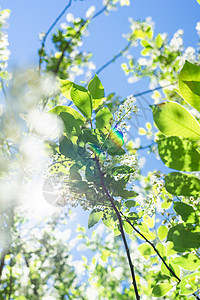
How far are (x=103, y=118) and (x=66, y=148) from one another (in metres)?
0.10

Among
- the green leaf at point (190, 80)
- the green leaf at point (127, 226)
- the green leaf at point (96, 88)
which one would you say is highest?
the green leaf at point (96, 88)

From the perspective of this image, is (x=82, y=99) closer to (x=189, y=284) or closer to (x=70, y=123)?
(x=70, y=123)

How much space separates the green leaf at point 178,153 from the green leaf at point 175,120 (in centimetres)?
2

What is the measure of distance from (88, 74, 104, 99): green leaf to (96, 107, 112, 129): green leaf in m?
0.05

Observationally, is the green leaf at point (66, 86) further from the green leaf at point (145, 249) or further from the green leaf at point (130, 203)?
the green leaf at point (145, 249)

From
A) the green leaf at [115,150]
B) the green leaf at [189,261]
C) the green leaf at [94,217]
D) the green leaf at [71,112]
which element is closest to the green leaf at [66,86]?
the green leaf at [71,112]

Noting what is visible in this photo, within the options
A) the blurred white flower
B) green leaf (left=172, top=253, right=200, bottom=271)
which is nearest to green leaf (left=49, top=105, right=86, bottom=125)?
green leaf (left=172, top=253, right=200, bottom=271)

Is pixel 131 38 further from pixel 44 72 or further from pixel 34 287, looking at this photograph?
pixel 34 287

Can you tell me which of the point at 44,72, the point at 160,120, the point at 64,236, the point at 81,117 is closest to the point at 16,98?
the point at 44,72

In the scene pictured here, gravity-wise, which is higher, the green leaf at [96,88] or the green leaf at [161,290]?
the green leaf at [96,88]

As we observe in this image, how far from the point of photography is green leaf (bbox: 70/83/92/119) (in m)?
0.52

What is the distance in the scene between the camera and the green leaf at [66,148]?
20.1 inches

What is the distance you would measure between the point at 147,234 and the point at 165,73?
5.26 ft

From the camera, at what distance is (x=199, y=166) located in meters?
0.45
